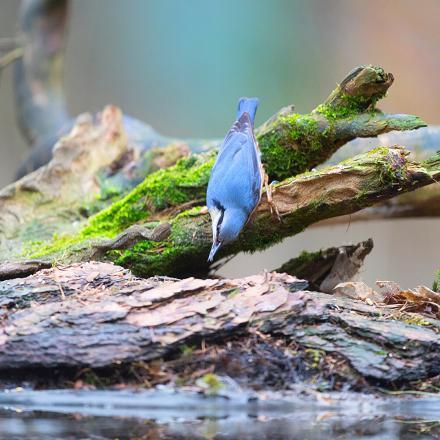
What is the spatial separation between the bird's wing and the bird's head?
7cm

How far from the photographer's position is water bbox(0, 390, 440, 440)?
2057 millimetres

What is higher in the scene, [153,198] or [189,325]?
[153,198]

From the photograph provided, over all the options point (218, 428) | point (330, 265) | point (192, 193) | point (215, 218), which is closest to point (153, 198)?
point (192, 193)

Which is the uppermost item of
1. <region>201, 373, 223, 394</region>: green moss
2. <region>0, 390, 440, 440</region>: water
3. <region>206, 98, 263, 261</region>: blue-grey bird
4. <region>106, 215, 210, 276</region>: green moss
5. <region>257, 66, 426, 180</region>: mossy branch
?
<region>257, 66, 426, 180</region>: mossy branch

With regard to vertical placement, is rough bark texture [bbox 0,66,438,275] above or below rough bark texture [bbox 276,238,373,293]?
above

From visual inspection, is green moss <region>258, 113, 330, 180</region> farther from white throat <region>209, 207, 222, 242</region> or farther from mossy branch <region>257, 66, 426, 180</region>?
white throat <region>209, 207, 222, 242</region>

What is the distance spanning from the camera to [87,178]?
518 cm

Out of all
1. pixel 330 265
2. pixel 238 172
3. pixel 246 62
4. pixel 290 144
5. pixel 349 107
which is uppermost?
pixel 246 62

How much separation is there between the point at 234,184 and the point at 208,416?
172 cm

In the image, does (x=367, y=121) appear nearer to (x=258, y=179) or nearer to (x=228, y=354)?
(x=258, y=179)

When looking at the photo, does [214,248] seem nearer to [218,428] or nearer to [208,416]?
[208,416]

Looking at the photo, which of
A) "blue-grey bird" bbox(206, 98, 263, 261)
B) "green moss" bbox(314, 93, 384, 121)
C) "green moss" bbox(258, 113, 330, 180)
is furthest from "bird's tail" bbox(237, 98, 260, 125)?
"green moss" bbox(314, 93, 384, 121)

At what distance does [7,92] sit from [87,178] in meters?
6.22

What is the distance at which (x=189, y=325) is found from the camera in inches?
98.4
